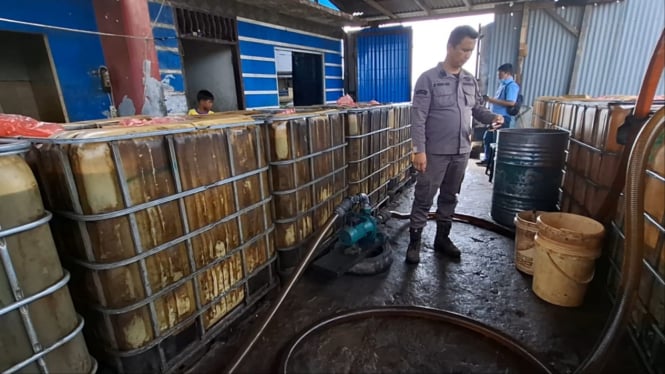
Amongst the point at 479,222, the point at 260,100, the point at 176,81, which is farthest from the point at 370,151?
the point at 260,100

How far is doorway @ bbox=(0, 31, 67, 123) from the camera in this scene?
13.6 ft

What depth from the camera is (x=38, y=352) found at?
1121mm

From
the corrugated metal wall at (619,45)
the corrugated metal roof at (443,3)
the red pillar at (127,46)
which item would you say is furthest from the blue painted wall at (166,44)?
the corrugated metal wall at (619,45)

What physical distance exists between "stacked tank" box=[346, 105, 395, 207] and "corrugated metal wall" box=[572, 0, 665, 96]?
581 centimetres

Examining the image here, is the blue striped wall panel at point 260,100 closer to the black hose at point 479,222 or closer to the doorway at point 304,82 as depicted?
the doorway at point 304,82

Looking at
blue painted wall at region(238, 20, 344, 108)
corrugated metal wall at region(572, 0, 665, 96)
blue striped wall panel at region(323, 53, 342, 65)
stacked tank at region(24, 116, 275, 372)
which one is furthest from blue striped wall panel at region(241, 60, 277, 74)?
corrugated metal wall at region(572, 0, 665, 96)

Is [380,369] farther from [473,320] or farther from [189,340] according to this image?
[189,340]

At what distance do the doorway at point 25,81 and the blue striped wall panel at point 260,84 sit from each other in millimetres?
2901

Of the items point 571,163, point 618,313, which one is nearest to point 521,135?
point 571,163

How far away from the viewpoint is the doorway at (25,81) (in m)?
4.13

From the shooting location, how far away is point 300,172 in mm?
2312

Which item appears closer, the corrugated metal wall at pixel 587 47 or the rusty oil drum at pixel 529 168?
the rusty oil drum at pixel 529 168

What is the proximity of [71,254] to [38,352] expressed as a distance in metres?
0.40

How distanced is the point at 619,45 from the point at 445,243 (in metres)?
7.04
